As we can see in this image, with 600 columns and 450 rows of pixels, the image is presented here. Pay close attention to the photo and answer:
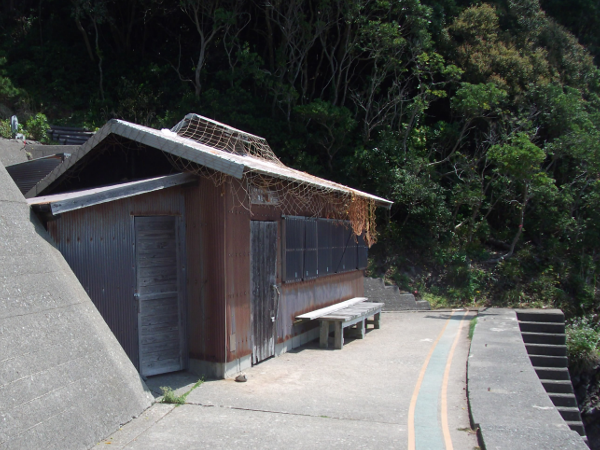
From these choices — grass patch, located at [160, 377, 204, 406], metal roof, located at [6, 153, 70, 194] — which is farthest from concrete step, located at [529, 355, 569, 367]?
metal roof, located at [6, 153, 70, 194]

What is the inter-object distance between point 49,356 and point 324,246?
276 inches

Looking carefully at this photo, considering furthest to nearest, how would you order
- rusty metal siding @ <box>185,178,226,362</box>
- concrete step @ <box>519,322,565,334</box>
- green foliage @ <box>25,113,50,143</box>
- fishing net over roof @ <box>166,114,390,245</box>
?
1. green foliage @ <box>25,113,50,143</box>
2. concrete step @ <box>519,322,565,334</box>
3. fishing net over roof @ <box>166,114,390,245</box>
4. rusty metal siding @ <box>185,178,226,362</box>

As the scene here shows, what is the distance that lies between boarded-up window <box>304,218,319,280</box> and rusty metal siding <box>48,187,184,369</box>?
11.6 ft

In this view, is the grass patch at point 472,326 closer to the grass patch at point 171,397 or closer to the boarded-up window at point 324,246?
the boarded-up window at point 324,246

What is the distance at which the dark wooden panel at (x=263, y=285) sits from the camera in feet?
27.3

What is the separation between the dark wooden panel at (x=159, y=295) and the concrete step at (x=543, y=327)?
8742 millimetres

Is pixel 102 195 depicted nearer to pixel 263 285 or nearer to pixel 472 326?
pixel 263 285

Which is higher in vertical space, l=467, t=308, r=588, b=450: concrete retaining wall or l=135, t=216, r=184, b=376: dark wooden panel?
l=135, t=216, r=184, b=376: dark wooden panel

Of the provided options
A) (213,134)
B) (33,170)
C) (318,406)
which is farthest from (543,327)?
(33,170)

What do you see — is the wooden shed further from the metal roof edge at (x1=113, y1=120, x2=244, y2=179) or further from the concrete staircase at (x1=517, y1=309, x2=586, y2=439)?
the concrete staircase at (x1=517, y1=309, x2=586, y2=439)

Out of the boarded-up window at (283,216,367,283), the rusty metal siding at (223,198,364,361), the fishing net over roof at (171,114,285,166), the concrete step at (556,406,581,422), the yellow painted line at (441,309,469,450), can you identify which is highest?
the fishing net over roof at (171,114,285,166)

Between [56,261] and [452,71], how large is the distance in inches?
705

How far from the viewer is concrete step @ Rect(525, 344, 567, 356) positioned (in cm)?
1121

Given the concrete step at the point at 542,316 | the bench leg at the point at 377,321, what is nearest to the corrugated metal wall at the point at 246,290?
the bench leg at the point at 377,321
